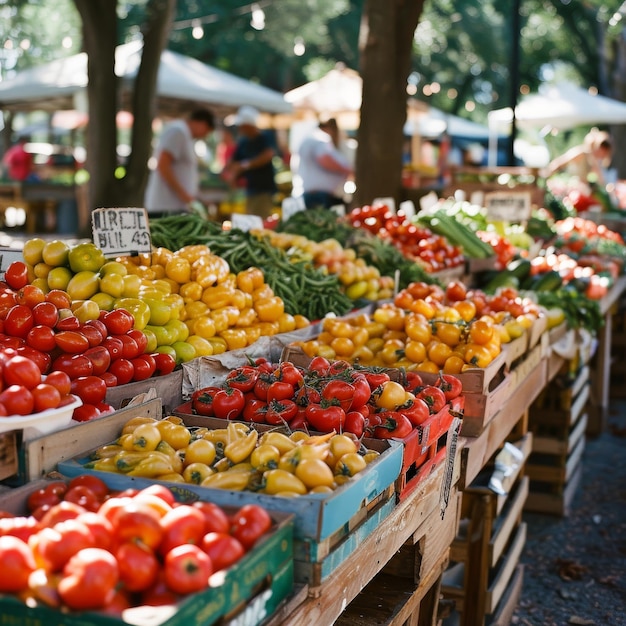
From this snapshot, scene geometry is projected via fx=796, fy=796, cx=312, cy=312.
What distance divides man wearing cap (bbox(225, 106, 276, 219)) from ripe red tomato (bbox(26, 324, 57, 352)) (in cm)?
795

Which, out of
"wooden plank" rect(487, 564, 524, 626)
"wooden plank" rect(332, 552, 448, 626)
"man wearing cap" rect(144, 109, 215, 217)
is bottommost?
"wooden plank" rect(487, 564, 524, 626)

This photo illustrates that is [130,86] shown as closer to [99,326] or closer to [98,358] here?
[99,326]

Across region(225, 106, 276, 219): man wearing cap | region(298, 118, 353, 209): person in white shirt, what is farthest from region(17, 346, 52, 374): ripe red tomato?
region(225, 106, 276, 219): man wearing cap

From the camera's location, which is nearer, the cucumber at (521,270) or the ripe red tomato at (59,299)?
the ripe red tomato at (59,299)

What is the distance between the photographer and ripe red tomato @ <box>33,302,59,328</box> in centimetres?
280

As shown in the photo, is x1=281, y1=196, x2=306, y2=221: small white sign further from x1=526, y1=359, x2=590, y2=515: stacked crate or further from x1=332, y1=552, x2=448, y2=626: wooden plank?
x1=332, y1=552, x2=448, y2=626: wooden plank

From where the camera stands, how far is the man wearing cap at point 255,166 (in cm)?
1047

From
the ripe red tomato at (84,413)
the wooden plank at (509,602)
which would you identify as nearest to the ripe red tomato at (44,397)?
the ripe red tomato at (84,413)

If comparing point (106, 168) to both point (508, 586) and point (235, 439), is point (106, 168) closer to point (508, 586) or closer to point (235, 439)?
point (508, 586)

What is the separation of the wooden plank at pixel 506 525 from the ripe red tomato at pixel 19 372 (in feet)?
8.56

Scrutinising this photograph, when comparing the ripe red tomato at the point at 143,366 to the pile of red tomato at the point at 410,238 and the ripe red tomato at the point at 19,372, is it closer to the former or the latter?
the ripe red tomato at the point at 19,372

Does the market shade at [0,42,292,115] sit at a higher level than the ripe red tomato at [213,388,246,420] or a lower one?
higher

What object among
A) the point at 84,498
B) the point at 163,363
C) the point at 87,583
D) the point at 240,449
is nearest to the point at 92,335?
the point at 163,363

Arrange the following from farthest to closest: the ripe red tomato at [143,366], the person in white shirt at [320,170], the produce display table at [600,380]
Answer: the person in white shirt at [320,170] → the produce display table at [600,380] → the ripe red tomato at [143,366]
